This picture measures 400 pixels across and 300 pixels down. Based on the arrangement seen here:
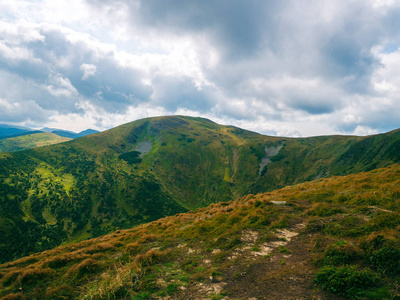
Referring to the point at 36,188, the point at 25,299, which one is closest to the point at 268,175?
the point at 25,299

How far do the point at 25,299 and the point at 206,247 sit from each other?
13536 millimetres

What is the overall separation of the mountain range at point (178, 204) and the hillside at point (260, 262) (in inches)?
5.9

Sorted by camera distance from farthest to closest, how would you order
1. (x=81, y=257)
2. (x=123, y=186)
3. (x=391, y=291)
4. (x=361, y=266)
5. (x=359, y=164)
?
(x=123, y=186) < (x=359, y=164) < (x=81, y=257) < (x=361, y=266) < (x=391, y=291)

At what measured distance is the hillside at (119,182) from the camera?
9625 cm

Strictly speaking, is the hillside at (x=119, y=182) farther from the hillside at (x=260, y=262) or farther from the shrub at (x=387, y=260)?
the shrub at (x=387, y=260)

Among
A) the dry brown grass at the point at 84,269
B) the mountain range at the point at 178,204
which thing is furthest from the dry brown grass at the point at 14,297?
the dry brown grass at the point at 84,269

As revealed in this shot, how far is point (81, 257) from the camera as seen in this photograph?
17.3m

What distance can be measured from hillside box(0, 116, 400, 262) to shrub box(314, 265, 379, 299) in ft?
398

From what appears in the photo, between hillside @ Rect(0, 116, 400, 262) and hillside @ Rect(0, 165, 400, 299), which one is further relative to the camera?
hillside @ Rect(0, 116, 400, 262)

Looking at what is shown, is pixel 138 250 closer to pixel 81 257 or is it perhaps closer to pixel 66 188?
pixel 81 257

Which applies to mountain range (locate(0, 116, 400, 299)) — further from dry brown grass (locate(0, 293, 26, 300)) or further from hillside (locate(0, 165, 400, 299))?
dry brown grass (locate(0, 293, 26, 300))

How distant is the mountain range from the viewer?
14117mm

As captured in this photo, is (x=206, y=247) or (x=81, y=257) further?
(x=81, y=257)

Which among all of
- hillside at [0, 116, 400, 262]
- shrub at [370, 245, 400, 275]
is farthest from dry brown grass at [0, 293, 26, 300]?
hillside at [0, 116, 400, 262]
